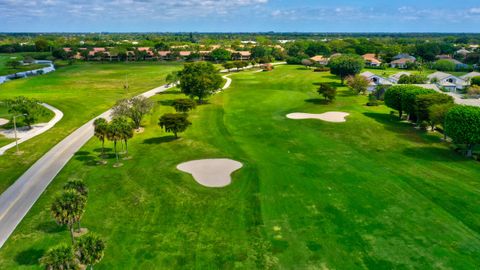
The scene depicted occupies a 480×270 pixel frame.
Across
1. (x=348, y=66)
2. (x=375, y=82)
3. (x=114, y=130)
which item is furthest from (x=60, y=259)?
(x=375, y=82)

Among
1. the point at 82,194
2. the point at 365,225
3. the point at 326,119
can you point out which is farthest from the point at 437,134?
the point at 82,194

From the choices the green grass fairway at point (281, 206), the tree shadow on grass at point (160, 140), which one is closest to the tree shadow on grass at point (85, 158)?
the green grass fairway at point (281, 206)

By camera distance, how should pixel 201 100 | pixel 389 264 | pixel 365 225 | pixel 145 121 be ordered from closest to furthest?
pixel 389 264, pixel 365 225, pixel 145 121, pixel 201 100

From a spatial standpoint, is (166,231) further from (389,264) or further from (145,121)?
(145,121)

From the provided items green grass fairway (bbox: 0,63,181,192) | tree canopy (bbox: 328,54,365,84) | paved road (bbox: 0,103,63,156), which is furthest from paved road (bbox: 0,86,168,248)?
tree canopy (bbox: 328,54,365,84)

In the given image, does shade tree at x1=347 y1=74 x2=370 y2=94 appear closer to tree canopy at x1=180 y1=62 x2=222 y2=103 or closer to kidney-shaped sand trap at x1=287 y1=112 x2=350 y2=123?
kidney-shaped sand trap at x1=287 y1=112 x2=350 y2=123

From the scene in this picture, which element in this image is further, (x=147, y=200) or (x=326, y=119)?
(x=326, y=119)
